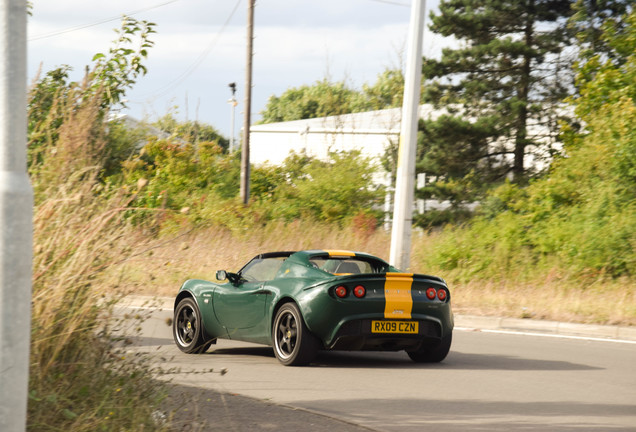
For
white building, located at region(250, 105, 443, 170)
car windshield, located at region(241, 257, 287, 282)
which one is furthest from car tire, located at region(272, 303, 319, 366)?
white building, located at region(250, 105, 443, 170)

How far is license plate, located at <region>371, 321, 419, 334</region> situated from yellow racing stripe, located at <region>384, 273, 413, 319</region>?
0.25ft

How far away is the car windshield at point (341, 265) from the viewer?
32.3 ft

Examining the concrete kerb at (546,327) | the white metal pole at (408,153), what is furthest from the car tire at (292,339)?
the white metal pole at (408,153)

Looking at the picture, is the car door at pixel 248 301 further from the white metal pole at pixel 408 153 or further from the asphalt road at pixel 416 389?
the white metal pole at pixel 408 153

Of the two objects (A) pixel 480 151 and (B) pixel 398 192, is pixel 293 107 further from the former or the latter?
(B) pixel 398 192

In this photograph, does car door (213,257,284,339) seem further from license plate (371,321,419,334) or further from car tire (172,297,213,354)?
license plate (371,321,419,334)

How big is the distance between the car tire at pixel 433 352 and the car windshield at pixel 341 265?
105cm

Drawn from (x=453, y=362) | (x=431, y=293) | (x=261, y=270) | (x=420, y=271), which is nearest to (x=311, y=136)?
(x=420, y=271)

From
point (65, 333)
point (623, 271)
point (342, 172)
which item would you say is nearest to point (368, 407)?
point (65, 333)

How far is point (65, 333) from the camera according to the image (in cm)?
569

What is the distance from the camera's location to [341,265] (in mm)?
9906

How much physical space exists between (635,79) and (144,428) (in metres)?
19.5

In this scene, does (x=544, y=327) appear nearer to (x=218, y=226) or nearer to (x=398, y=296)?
(x=398, y=296)

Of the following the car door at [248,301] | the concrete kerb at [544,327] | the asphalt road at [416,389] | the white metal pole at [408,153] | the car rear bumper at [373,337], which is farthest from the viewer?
the white metal pole at [408,153]
